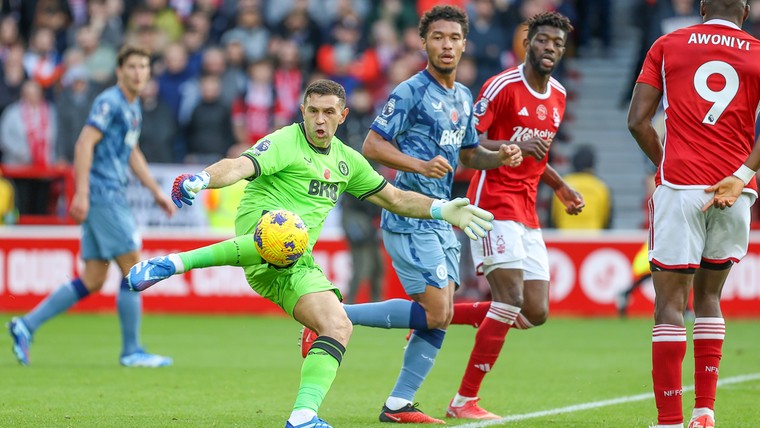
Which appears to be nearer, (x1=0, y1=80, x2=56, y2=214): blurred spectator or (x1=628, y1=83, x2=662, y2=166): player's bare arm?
(x1=628, y1=83, x2=662, y2=166): player's bare arm

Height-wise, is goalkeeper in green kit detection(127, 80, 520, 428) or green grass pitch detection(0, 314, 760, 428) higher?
goalkeeper in green kit detection(127, 80, 520, 428)

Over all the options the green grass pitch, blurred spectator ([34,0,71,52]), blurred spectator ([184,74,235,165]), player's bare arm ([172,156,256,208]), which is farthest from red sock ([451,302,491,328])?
blurred spectator ([34,0,71,52])

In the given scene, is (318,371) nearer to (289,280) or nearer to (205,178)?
(289,280)

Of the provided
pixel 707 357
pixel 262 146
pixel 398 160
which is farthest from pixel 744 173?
pixel 262 146

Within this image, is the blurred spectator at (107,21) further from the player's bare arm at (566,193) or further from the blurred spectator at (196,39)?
the player's bare arm at (566,193)

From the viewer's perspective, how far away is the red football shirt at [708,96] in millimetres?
6727

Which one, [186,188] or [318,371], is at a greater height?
[186,188]

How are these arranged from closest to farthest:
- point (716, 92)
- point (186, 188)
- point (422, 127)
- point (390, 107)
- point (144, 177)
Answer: point (186, 188) < point (716, 92) < point (390, 107) < point (422, 127) < point (144, 177)

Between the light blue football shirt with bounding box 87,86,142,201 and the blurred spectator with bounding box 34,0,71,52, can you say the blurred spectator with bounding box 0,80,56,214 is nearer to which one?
the blurred spectator with bounding box 34,0,71,52

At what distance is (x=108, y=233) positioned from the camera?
11.0m

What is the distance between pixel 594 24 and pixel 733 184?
54.2 feet

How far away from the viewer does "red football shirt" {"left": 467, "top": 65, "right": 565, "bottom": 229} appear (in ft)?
28.4

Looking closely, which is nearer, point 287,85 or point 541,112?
point 541,112

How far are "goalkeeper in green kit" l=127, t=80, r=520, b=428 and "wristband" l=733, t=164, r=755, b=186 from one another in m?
1.50
